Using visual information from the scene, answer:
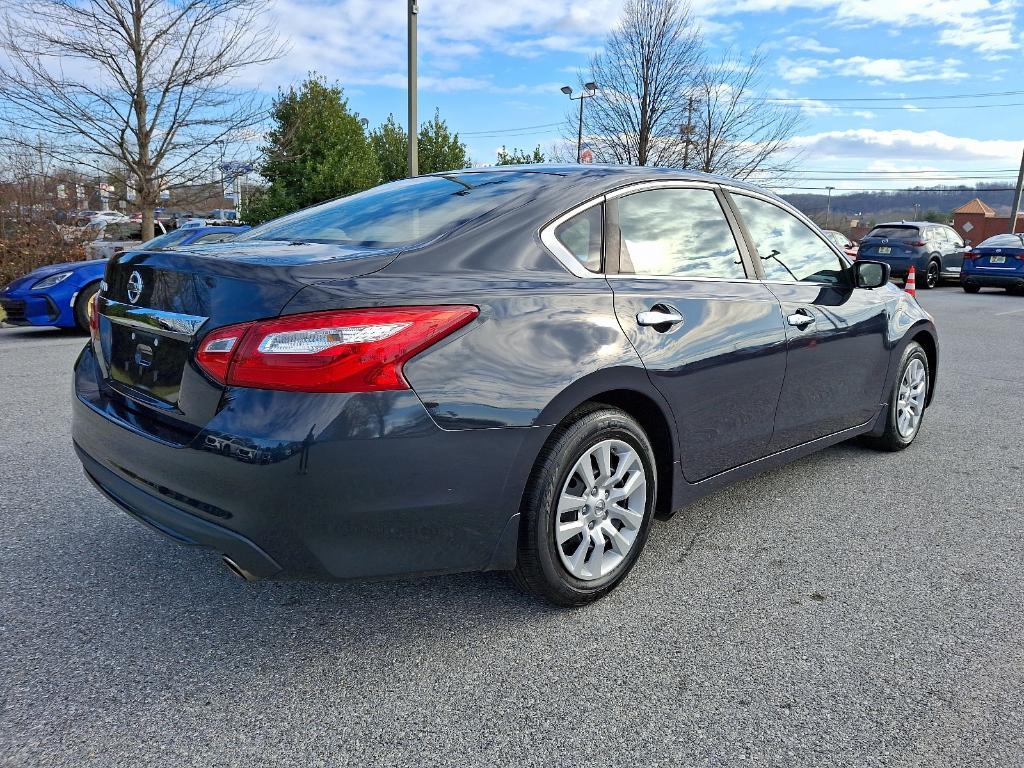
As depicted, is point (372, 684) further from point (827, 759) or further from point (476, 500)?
point (827, 759)

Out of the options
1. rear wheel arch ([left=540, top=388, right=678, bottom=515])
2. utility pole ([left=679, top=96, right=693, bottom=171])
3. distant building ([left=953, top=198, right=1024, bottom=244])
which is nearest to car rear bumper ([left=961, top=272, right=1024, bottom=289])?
Result: utility pole ([left=679, top=96, right=693, bottom=171])

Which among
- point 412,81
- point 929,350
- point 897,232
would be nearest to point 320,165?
point 412,81

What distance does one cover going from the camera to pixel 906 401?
187 inches

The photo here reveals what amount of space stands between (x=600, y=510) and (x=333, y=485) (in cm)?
103

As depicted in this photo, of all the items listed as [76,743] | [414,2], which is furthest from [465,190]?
[414,2]

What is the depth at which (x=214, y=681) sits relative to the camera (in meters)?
2.33

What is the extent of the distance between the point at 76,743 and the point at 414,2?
13637mm

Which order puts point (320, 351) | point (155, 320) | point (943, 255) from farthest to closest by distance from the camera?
point (943, 255) < point (155, 320) < point (320, 351)

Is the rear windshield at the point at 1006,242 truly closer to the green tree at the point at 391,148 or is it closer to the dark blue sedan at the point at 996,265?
the dark blue sedan at the point at 996,265

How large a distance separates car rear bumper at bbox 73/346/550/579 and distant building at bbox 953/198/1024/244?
2092 inches

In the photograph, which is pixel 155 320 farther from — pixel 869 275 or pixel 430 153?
pixel 430 153

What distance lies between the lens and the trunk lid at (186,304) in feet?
7.36

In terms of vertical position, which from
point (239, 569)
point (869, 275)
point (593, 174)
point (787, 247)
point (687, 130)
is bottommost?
point (239, 569)

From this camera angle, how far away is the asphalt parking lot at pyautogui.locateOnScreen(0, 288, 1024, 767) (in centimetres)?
209
